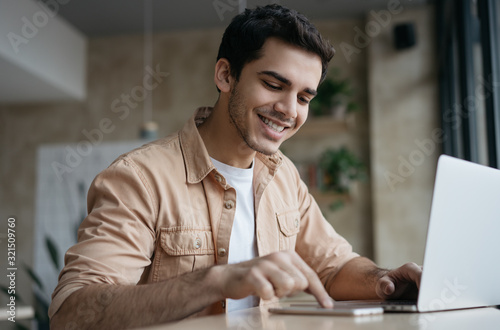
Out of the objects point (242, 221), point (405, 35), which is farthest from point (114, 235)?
point (405, 35)

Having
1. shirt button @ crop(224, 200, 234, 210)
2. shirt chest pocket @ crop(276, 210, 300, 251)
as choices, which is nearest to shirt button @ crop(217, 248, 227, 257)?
shirt button @ crop(224, 200, 234, 210)

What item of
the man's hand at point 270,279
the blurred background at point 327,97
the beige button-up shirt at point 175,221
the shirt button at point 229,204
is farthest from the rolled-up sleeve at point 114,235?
the blurred background at point 327,97

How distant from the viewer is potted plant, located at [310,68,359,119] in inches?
185

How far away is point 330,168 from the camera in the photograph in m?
4.73

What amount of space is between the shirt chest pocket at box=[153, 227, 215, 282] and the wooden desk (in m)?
0.41

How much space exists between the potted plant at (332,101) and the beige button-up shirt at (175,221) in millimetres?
3041

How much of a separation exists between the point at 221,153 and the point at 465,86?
196 cm

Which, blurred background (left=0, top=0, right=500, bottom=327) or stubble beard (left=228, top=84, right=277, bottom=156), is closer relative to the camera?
stubble beard (left=228, top=84, right=277, bottom=156)

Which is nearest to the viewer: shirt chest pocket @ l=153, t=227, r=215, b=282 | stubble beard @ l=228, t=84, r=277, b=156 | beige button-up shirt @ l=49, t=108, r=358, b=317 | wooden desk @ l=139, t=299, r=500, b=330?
wooden desk @ l=139, t=299, r=500, b=330

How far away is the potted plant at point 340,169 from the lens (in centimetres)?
466

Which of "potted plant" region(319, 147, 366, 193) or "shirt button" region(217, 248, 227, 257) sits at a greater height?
"potted plant" region(319, 147, 366, 193)

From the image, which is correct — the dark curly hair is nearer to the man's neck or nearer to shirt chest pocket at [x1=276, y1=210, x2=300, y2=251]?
the man's neck

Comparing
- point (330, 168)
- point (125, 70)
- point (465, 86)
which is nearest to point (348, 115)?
point (330, 168)

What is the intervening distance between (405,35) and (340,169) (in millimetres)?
1391
